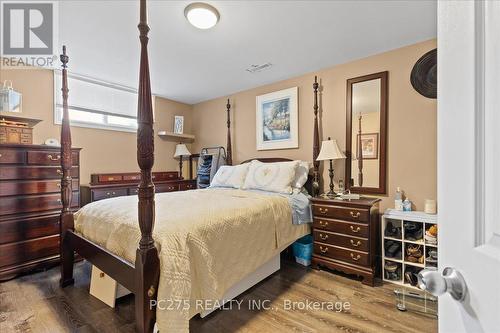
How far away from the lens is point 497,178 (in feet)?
1.36

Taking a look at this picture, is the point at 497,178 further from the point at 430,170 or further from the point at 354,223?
the point at 430,170

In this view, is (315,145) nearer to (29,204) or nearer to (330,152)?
(330,152)

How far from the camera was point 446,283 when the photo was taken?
19.0 inches

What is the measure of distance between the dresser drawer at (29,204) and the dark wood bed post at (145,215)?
2.04 m

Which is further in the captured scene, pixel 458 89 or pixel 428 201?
pixel 428 201

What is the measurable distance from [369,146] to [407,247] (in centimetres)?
114

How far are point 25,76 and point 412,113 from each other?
180 inches

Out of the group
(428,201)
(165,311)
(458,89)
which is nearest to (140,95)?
(165,311)

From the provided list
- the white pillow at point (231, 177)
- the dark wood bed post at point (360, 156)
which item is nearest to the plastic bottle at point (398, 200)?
the dark wood bed post at point (360, 156)

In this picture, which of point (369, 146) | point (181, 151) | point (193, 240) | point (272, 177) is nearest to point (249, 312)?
point (193, 240)

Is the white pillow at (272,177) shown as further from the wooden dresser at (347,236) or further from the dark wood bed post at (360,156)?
the dark wood bed post at (360,156)

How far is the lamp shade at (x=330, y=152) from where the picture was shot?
8.94 feet

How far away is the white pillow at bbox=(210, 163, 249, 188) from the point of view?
10.6ft

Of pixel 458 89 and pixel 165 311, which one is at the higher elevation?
pixel 458 89
